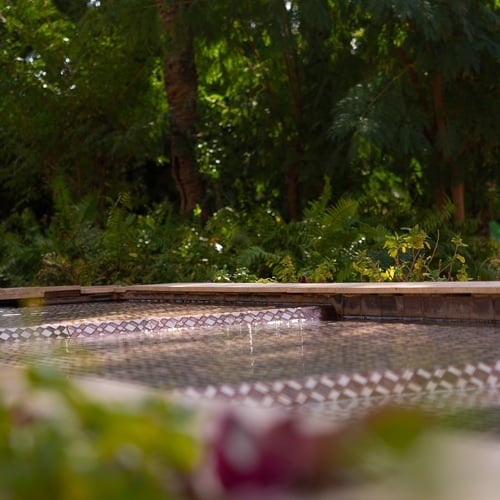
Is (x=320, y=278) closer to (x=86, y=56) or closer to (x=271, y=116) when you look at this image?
(x=271, y=116)

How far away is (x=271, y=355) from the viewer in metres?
5.64

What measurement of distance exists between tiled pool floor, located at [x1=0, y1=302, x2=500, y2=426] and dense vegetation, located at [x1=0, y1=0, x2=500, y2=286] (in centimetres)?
287

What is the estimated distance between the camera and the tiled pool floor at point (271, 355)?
4199mm

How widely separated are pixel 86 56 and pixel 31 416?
51.1 feet

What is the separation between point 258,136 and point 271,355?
11134 millimetres

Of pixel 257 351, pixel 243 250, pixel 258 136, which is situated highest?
pixel 258 136

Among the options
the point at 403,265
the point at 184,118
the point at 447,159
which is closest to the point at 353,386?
the point at 403,265

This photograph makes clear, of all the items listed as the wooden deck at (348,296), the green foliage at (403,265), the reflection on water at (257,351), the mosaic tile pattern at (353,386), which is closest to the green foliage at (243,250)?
the green foliage at (403,265)

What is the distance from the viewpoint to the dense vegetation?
1228cm

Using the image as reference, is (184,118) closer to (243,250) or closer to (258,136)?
(258,136)

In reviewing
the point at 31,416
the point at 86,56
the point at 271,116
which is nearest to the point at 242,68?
the point at 271,116

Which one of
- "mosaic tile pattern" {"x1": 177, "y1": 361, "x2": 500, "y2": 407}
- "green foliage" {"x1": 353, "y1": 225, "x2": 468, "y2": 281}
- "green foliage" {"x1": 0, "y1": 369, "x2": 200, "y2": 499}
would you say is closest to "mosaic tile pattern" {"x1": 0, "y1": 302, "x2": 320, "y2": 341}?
"green foliage" {"x1": 353, "y1": 225, "x2": 468, "y2": 281}

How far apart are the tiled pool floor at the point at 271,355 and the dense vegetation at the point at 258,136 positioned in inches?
113

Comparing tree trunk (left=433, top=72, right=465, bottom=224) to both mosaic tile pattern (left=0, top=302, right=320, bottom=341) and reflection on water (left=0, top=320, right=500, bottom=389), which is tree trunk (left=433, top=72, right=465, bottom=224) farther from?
reflection on water (left=0, top=320, right=500, bottom=389)
